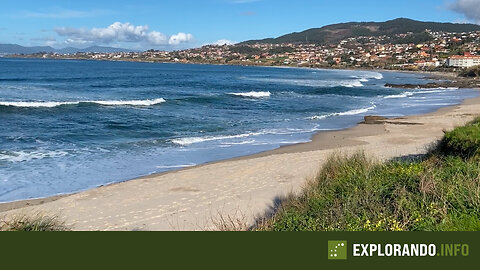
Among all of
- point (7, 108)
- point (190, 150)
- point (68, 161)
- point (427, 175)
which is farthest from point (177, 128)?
point (427, 175)

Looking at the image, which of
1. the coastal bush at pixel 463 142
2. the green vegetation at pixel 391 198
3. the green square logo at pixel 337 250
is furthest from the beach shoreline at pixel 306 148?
the green square logo at pixel 337 250

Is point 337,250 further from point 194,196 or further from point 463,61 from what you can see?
point 463,61

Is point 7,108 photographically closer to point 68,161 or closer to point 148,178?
point 68,161

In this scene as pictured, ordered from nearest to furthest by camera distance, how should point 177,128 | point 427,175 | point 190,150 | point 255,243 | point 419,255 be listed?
point 419,255 → point 255,243 → point 427,175 → point 190,150 → point 177,128

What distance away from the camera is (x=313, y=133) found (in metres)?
21.6

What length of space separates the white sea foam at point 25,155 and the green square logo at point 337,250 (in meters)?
13.4

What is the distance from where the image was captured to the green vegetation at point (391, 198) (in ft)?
18.2

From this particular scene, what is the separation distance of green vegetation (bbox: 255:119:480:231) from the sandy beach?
5.15 feet

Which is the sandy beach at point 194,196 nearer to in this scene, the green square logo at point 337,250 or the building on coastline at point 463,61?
the green square logo at point 337,250

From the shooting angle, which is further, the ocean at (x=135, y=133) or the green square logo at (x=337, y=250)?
the ocean at (x=135, y=133)

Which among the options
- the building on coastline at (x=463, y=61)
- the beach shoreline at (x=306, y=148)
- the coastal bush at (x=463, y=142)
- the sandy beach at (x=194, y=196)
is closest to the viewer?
the coastal bush at (x=463, y=142)

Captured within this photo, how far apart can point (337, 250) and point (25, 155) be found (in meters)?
14.3

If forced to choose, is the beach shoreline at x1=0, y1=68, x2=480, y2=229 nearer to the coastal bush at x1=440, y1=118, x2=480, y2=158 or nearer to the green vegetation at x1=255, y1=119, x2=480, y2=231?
the green vegetation at x1=255, y1=119, x2=480, y2=231

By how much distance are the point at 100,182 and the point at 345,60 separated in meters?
167
